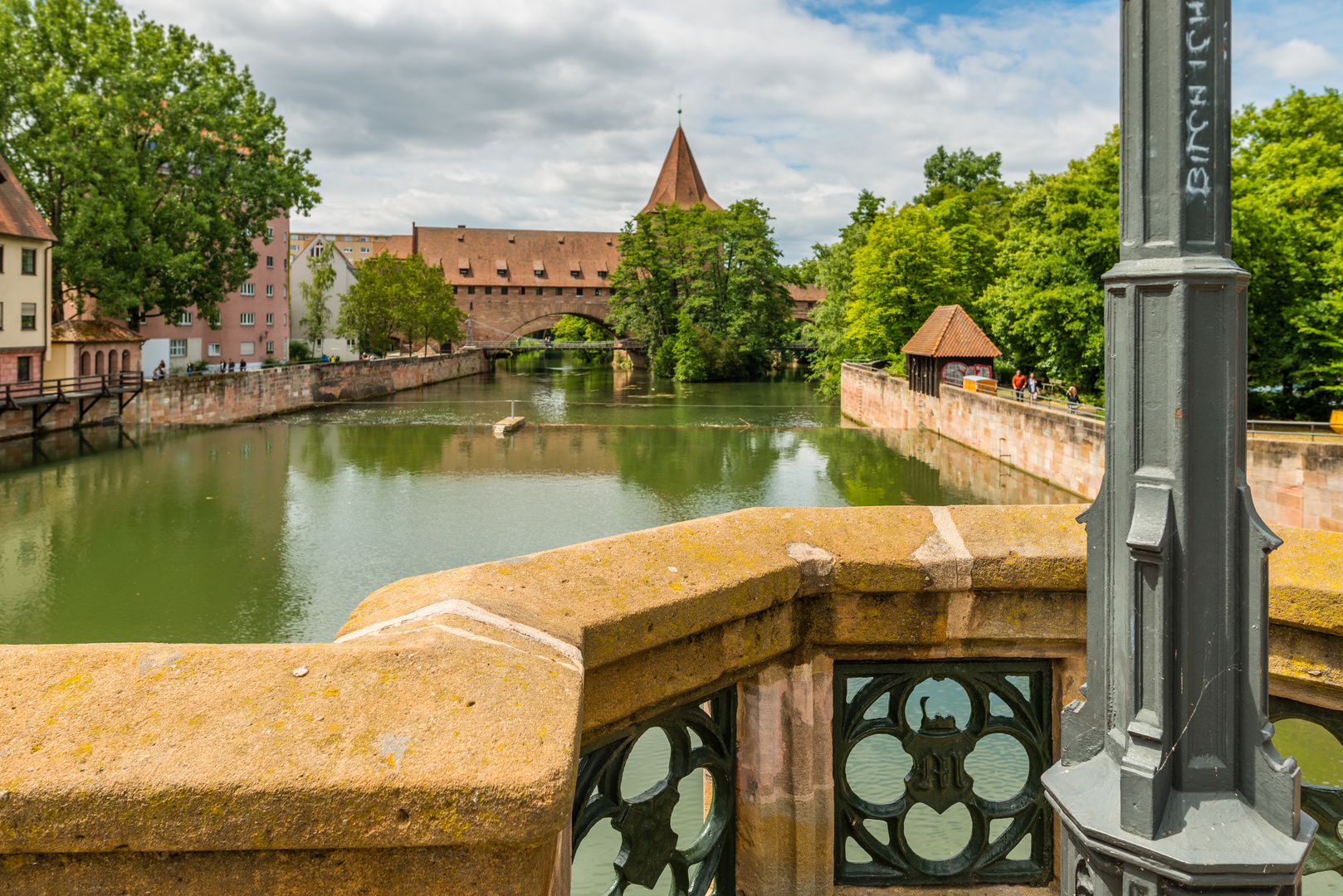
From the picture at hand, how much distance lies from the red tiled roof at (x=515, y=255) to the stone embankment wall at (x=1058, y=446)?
61026 mm

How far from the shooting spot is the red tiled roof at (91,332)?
122 ft

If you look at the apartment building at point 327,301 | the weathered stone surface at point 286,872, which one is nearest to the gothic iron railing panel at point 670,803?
the weathered stone surface at point 286,872

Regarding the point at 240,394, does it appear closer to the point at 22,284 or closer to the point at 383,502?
the point at 22,284

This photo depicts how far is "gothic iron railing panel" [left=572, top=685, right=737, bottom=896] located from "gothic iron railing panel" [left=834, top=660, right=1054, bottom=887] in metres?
0.28

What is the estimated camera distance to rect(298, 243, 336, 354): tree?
64875 millimetres

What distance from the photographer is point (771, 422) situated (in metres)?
44.6

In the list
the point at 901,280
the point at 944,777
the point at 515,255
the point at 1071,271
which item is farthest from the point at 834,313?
the point at 515,255

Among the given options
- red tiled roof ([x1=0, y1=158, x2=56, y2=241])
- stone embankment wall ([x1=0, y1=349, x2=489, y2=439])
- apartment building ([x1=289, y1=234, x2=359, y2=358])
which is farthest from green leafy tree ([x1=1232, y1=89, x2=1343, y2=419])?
apartment building ([x1=289, y1=234, x2=359, y2=358])

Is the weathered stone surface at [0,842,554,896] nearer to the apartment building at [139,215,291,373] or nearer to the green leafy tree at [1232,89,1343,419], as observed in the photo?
the green leafy tree at [1232,89,1343,419]

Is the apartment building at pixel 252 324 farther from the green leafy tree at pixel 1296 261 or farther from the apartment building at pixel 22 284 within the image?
the green leafy tree at pixel 1296 261

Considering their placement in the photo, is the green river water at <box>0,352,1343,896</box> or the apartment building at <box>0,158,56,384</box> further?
the apartment building at <box>0,158,56,384</box>

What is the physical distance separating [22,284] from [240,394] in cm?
1063

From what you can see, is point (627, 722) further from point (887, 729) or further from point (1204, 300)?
point (1204, 300)

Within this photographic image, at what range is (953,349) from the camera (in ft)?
119
